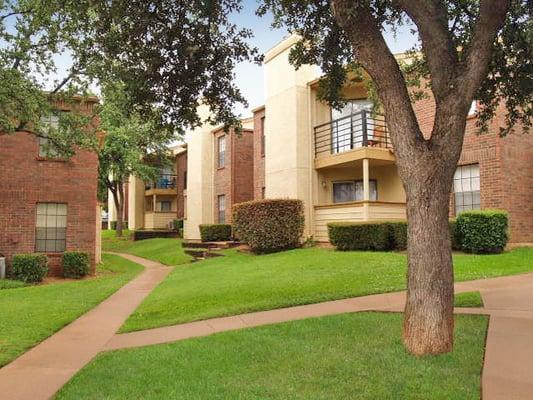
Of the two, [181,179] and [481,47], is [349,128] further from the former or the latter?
[181,179]

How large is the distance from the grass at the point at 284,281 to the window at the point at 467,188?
2343mm

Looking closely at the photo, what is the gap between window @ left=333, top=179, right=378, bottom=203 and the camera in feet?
65.3

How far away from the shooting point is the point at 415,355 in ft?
19.1

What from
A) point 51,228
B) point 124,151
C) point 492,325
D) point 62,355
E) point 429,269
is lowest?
point 62,355

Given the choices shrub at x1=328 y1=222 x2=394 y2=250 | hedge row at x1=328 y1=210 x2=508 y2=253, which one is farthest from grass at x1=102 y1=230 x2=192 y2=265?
hedge row at x1=328 y1=210 x2=508 y2=253

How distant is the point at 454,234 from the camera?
1526cm

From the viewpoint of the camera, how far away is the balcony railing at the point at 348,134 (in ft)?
62.0

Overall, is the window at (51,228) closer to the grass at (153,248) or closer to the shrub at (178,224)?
the grass at (153,248)

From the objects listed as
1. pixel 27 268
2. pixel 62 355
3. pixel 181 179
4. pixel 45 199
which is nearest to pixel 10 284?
pixel 27 268

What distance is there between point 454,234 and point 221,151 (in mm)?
15469

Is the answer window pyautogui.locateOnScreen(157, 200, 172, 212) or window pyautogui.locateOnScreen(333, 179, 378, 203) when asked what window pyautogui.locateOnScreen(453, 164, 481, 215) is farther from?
window pyautogui.locateOnScreen(157, 200, 172, 212)

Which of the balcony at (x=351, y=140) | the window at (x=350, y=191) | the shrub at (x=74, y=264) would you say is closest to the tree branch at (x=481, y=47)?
the balcony at (x=351, y=140)

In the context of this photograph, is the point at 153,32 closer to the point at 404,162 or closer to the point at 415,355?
the point at 404,162

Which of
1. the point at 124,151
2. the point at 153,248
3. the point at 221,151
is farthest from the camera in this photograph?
the point at 124,151
